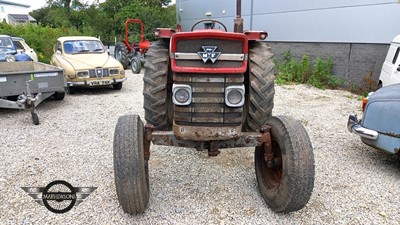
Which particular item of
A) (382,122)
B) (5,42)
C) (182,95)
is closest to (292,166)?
(182,95)

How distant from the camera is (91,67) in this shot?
26.3ft

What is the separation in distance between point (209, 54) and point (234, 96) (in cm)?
45

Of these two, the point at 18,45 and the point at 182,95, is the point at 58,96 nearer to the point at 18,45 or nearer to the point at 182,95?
the point at 18,45

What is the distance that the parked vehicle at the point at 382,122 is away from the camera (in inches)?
139

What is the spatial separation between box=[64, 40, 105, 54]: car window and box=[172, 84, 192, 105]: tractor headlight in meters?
7.29

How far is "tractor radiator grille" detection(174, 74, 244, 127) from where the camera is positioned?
2689 mm

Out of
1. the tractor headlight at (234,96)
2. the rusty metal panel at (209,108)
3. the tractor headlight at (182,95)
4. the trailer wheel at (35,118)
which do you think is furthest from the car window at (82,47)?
the tractor headlight at (234,96)

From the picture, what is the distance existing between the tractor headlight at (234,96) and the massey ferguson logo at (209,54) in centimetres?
30

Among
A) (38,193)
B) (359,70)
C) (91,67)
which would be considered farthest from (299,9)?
(38,193)

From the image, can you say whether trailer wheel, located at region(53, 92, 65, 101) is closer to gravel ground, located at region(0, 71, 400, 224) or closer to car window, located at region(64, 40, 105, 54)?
gravel ground, located at region(0, 71, 400, 224)

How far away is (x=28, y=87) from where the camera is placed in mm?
5688

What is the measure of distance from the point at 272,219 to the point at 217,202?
1.93 ft

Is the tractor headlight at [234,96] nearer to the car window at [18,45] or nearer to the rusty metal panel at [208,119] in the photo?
the rusty metal panel at [208,119]

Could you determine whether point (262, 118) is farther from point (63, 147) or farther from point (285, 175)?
point (63, 147)
